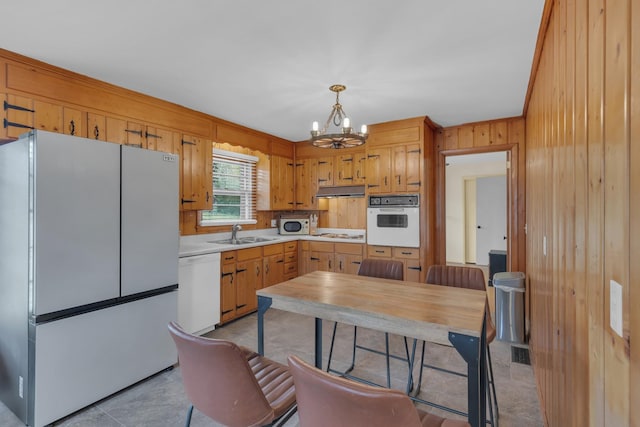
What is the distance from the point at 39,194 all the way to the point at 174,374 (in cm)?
168

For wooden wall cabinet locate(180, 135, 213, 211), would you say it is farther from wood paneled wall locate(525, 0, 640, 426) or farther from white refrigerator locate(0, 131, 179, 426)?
wood paneled wall locate(525, 0, 640, 426)

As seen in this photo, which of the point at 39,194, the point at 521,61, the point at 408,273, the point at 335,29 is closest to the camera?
the point at 39,194

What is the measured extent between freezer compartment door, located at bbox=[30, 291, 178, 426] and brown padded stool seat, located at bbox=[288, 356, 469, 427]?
1869mm

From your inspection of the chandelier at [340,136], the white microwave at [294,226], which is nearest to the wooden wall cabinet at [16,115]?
the chandelier at [340,136]

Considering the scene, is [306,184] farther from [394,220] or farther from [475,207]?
[475,207]

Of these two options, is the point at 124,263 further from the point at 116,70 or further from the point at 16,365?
the point at 116,70

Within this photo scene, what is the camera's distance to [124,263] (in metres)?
2.33

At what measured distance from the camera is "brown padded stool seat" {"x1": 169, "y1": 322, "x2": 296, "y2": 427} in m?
1.21

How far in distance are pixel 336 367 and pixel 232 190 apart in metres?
2.95

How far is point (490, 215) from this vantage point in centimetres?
704

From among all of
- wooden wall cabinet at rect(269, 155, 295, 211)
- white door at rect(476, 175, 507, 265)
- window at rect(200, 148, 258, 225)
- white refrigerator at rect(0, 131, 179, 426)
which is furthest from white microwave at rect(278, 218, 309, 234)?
white door at rect(476, 175, 507, 265)

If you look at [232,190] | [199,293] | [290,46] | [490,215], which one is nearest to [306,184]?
[232,190]

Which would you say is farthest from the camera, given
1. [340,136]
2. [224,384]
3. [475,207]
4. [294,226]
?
[475,207]

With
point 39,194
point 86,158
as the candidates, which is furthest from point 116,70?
point 39,194
